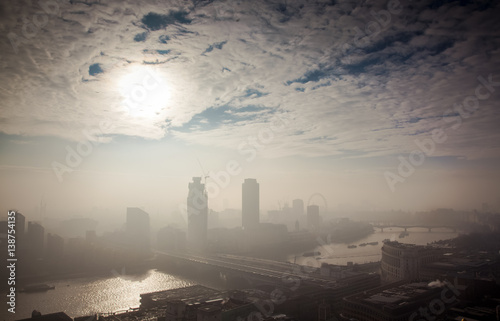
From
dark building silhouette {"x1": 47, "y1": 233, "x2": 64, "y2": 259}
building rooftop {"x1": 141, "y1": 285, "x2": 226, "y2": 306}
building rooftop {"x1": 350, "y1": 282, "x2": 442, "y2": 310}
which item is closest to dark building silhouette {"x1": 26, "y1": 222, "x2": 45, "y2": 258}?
dark building silhouette {"x1": 47, "y1": 233, "x2": 64, "y2": 259}

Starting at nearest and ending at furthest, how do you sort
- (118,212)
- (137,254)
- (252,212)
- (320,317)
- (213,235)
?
(320,317)
(137,254)
(213,235)
(252,212)
(118,212)

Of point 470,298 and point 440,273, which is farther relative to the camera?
point 440,273

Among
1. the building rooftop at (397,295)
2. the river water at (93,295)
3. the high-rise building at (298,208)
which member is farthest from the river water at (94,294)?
the high-rise building at (298,208)

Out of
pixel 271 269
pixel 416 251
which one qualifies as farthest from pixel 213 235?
pixel 416 251

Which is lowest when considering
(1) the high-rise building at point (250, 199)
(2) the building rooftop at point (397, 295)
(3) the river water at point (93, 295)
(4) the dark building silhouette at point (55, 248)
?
(3) the river water at point (93, 295)

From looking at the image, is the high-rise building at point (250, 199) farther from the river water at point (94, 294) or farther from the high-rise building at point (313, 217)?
the river water at point (94, 294)

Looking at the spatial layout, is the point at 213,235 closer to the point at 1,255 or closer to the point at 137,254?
the point at 137,254

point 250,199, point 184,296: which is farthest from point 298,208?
point 184,296

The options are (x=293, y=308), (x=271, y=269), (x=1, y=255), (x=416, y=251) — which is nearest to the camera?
(x=293, y=308)
